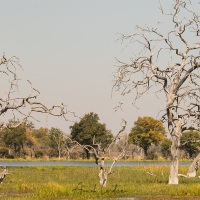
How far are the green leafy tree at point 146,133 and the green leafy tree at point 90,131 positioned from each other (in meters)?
11.3

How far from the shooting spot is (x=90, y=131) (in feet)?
374

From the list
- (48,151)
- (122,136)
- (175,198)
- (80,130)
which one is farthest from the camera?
(48,151)

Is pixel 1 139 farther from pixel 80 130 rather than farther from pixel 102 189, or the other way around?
pixel 102 189

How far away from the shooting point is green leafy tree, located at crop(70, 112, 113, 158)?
114 m

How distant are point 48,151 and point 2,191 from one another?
111 meters

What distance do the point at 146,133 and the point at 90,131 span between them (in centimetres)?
1960

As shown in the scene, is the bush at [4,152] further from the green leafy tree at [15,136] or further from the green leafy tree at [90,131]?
the green leafy tree at [90,131]

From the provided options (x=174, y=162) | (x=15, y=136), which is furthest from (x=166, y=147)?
(x=174, y=162)

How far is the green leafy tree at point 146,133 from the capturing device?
4975 inches

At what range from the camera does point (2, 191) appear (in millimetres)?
30141

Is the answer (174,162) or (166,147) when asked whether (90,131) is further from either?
(174,162)

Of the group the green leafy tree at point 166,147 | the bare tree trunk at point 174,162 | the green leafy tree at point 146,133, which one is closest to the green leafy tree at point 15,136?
the green leafy tree at point 146,133

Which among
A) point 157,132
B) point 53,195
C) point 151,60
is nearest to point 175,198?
point 53,195

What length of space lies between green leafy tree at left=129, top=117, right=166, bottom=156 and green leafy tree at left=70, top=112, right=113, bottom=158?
11289 mm
